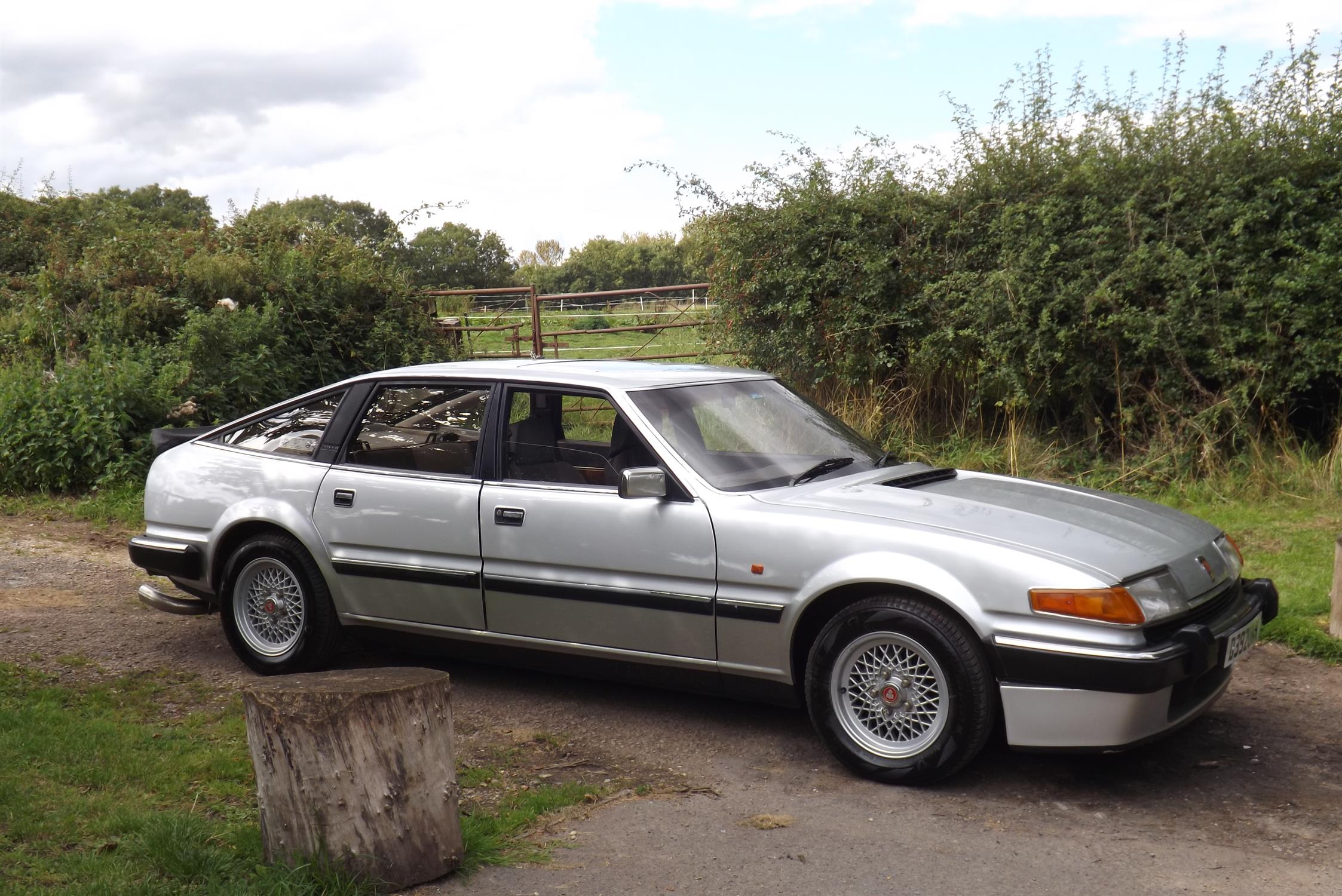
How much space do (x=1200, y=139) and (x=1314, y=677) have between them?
18.0 feet

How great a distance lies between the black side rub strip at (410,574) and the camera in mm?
5305

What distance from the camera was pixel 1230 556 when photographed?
485cm

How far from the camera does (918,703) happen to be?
4367 millimetres

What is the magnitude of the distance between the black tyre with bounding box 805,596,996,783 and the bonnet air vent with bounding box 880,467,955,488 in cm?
80

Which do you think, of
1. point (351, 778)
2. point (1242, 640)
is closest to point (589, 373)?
point (351, 778)

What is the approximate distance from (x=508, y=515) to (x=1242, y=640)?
3024mm

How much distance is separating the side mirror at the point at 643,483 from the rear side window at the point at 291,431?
194cm

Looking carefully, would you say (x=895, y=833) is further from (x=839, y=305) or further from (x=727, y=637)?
(x=839, y=305)

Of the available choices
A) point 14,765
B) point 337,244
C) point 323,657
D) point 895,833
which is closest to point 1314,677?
point 895,833

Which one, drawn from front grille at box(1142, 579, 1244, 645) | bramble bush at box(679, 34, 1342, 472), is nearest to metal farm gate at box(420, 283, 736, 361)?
bramble bush at box(679, 34, 1342, 472)

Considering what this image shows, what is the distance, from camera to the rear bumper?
6039mm

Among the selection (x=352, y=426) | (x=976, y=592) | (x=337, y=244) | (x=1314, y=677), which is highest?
(x=337, y=244)

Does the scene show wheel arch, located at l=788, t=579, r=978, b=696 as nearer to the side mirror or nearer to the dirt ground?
the dirt ground

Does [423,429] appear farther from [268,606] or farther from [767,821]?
[767,821]
